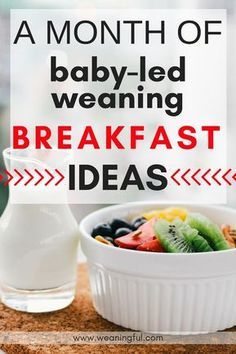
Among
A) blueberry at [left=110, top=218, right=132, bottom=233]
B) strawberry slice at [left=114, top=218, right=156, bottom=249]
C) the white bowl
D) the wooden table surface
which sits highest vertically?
blueberry at [left=110, top=218, right=132, bottom=233]

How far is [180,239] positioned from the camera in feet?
2.64

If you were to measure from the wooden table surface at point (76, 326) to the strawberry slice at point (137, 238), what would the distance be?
106mm

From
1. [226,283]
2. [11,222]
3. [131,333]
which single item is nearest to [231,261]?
[226,283]

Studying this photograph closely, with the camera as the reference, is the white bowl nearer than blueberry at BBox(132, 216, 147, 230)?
Yes

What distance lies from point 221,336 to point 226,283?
7 cm

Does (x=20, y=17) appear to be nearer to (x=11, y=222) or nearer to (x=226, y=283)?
(x=11, y=222)

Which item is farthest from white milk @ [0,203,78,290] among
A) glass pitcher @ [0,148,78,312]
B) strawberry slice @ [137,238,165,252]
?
strawberry slice @ [137,238,165,252]

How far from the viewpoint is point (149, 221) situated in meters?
0.86

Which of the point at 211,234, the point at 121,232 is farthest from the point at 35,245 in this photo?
the point at 211,234

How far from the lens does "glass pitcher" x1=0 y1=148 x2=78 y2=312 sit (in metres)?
0.86

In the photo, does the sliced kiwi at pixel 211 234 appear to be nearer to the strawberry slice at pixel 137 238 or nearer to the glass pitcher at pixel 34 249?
the strawberry slice at pixel 137 238

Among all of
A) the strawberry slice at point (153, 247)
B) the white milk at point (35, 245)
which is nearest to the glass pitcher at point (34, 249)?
the white milk at point (35, 245)

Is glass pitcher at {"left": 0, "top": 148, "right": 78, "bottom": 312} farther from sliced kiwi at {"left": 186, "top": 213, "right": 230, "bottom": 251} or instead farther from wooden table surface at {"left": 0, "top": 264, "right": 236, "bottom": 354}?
sliced kiwi at {"left": 186, "top": 213, "right": 230, "bottom": 251}

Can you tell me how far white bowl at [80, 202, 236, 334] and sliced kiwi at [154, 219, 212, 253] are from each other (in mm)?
24
